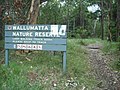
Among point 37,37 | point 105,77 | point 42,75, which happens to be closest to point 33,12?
point 37,37

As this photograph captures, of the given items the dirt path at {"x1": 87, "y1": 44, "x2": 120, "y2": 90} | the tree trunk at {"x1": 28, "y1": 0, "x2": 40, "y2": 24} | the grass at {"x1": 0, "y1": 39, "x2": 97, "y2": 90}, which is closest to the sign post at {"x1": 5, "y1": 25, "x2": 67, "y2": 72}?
the grass at {"x1": 0, "y1": 39, "x2": 97, "y2": 90}

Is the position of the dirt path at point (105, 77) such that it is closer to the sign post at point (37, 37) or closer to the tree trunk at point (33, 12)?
the sign post at point (37, 37)

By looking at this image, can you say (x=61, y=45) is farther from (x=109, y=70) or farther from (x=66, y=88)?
(x=109, y=70)

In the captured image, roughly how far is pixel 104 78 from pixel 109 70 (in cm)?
159

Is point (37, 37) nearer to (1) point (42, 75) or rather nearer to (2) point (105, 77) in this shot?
(1) point (42, 75)

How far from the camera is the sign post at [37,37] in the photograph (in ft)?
30.3

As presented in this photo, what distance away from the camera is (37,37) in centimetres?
946

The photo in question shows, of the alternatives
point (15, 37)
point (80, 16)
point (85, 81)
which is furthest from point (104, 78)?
point (80, 16)

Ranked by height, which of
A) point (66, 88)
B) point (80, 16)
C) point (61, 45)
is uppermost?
point (80, 16)

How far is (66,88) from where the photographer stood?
7.93m

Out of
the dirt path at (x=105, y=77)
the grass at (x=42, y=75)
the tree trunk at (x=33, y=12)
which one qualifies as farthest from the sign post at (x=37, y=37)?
the tree trunk at (x=33, y=12)

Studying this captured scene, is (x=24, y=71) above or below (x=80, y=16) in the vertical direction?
below

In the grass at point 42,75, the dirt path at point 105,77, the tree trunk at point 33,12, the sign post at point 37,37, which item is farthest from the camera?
the tree trunk at point 33,12

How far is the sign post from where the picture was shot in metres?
9.24
